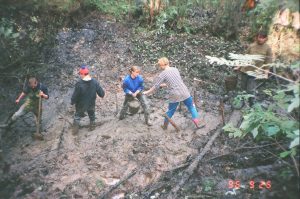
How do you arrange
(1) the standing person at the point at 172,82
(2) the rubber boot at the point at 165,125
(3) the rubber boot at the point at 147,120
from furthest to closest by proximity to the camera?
(3) the rubber boot at the point at 147,120 → (2) the rubber boot at the point at 165,125 → (1) the standing person at the point at 172,82

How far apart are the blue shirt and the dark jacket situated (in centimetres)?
61

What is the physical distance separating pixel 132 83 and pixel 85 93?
3.56ft

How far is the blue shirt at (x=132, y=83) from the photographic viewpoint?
25.5 feet

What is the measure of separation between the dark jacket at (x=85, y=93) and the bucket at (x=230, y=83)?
378 cm

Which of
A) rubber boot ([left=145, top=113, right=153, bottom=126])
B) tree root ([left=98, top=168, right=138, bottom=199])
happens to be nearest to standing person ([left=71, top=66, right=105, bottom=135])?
rubber boot ([left=145, top=113, right=153, bottom=126])

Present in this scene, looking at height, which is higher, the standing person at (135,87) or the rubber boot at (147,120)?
the standing person at (135,87)

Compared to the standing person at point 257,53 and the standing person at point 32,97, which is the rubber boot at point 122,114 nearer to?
the standing person at point 32,97

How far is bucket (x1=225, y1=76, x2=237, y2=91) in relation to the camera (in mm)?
9602

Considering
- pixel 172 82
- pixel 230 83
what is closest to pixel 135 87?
pixel 172 82

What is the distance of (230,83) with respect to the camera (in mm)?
9695

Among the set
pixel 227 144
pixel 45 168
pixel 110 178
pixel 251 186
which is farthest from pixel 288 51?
pixel 45 168

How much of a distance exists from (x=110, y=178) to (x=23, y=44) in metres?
5.93
